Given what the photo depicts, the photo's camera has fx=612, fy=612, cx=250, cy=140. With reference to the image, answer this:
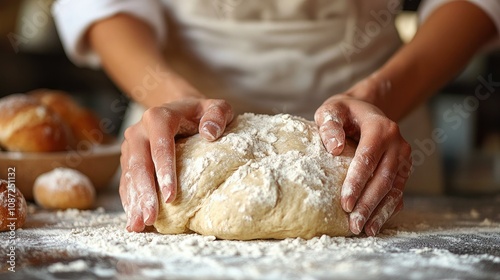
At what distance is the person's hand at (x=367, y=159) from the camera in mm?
1164

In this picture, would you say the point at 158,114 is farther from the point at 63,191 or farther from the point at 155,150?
the point at 63,191

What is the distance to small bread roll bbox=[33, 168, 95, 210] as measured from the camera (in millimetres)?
1562

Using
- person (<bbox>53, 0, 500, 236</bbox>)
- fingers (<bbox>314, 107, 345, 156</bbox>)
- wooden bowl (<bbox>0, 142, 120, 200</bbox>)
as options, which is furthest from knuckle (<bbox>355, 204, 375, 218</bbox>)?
wooden bowl (<bbox>0, 142, 120, 200</bbox>)

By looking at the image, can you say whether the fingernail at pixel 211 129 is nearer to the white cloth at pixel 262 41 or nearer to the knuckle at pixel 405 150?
the knuckle at pixel 405 150

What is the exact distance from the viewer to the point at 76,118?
1.97 meters

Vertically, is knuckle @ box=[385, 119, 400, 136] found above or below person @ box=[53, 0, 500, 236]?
below

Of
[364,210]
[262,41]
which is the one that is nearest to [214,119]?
[364,210]

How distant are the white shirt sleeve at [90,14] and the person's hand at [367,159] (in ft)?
2.42

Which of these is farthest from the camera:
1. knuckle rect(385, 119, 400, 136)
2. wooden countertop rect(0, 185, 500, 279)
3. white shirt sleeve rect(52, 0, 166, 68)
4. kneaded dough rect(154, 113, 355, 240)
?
white shirt sleeve rect(52, 0, 166, 68)

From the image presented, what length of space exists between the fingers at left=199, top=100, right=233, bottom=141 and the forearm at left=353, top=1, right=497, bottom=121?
0.42 metres

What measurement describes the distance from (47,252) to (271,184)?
420 mm

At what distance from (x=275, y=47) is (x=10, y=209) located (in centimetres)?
Answer: 90

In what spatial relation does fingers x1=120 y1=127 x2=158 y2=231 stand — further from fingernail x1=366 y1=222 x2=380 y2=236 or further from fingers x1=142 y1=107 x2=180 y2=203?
fingernail x1=366 y1=222 x2=380 y2=236

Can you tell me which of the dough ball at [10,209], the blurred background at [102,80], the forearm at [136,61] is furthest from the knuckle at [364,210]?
the blurred background at [102,80]
